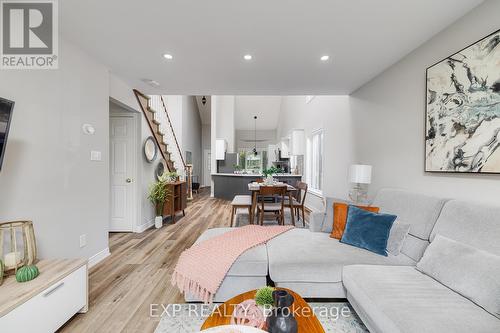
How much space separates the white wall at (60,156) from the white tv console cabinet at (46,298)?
54 centimetres

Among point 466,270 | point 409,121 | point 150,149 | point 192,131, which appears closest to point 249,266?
point 466,270

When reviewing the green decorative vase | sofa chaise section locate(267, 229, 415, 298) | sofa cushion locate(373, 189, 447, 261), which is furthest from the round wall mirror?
sofa cushion locate(373, 189, 447, 261)

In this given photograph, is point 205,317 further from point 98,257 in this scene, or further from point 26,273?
point 98,257

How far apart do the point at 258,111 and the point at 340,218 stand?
30.7ft

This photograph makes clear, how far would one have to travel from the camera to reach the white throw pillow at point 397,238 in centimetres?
203

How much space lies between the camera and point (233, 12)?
1.86 m

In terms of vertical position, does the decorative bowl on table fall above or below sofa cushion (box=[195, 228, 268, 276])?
above

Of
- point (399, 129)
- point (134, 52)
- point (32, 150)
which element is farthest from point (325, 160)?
point (32, 150)

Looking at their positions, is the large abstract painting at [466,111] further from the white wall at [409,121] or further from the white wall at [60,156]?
the white wall at [60,156]

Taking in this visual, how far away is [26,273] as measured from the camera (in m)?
1.51

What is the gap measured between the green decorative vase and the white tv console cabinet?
3cm

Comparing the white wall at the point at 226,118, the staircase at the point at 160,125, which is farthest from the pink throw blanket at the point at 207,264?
the white wall at the point at 226,118

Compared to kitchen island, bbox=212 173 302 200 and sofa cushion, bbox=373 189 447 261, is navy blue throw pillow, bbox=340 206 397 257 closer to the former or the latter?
sofa cushion, bbox=373 189 447 261

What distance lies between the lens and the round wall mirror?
13.5ft
